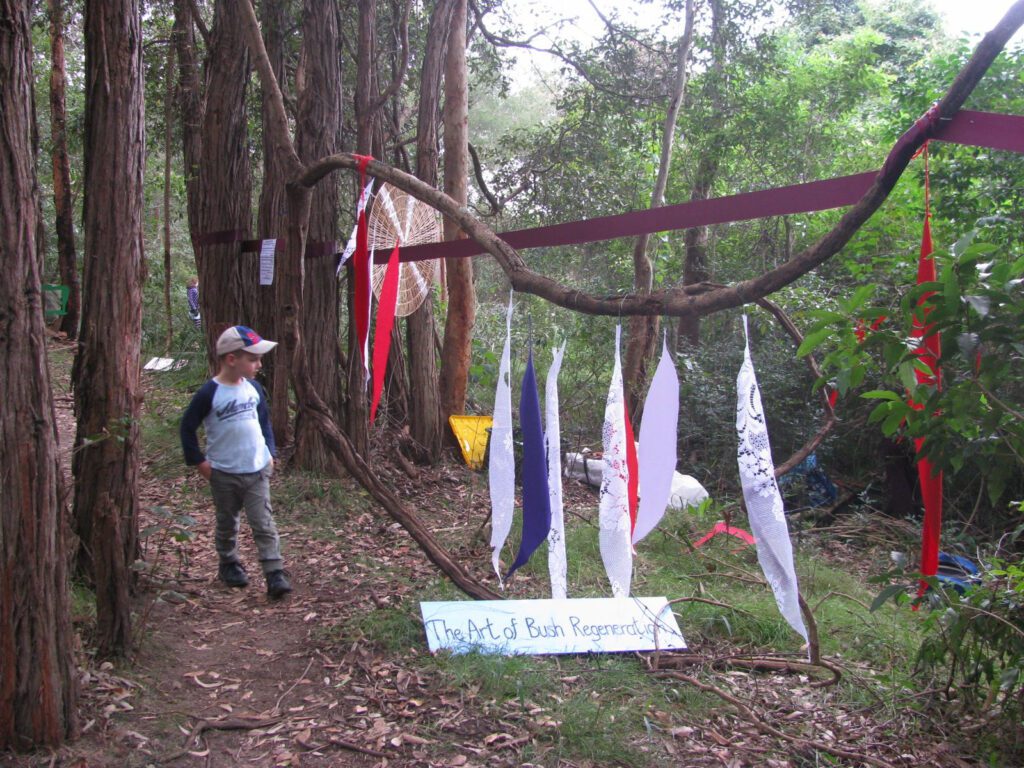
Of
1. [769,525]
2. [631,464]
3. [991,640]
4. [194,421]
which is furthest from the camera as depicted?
[194,421]

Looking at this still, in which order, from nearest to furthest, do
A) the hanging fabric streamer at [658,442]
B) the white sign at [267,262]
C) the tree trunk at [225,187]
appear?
the hanging fabric streamer at [658,442] < the white sign at [267,262] < the tree trunk at [225,187]

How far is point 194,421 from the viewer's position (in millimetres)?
4387

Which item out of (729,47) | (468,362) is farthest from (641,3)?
(468,362)

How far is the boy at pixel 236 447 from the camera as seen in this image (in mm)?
4426

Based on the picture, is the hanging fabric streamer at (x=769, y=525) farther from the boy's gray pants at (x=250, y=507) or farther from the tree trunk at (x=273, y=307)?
the tree trunk at (x=273, y=307)

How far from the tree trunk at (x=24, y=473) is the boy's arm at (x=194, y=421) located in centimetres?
158

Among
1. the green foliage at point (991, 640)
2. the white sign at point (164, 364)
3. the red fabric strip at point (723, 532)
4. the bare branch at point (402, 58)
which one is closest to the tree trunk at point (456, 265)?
the bare branch at point (402, 58)

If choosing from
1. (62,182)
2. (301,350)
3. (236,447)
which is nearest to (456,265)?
(301,350)

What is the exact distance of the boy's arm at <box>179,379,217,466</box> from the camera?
4.38 meters

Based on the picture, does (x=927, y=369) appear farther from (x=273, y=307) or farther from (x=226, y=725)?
(x=273, y=307)

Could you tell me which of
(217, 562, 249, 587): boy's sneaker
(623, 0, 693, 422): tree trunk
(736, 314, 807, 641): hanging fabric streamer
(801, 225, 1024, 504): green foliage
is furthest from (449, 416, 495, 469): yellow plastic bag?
(801, 225, 1024, 504): green foliage

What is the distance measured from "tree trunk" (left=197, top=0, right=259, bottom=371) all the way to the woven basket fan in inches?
58.3

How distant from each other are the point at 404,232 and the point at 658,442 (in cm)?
373

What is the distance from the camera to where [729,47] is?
32.0ft
